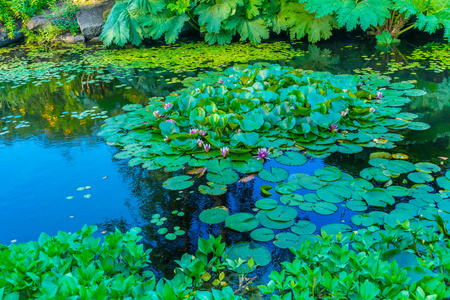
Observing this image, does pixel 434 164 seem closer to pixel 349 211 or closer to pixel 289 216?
pixel 349 211

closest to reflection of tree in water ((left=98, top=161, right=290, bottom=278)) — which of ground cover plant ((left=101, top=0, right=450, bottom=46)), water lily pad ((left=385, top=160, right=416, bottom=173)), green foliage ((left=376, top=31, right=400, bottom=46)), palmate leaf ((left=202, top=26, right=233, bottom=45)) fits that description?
water lily pad ((left=385, top=160, right=416, bottom=173))

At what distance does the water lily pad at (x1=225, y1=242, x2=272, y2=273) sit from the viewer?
1.99 meters

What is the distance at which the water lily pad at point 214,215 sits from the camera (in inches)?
93.4

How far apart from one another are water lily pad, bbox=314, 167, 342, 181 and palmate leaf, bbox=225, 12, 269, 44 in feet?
16.1

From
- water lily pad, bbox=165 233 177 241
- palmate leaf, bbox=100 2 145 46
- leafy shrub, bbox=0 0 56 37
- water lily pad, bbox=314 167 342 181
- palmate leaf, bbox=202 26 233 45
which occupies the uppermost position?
leafy shrub, bbox=0 0 56 37

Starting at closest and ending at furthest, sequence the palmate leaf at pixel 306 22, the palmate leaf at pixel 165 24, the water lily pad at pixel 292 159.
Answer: the water lily pad at pixel 292 159
the palmate leaf at pixel 306 22
the palmate leaf at pixel 165 24

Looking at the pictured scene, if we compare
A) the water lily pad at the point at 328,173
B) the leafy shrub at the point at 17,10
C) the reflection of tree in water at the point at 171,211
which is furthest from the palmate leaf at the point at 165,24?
the water lily pad at the point at 328,173

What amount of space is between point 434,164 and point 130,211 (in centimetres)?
233

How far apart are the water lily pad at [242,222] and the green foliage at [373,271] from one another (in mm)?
541

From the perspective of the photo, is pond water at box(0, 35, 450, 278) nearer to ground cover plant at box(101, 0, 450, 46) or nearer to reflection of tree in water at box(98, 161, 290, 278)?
reflection of tree in water at box(98, 161, 290, 278)

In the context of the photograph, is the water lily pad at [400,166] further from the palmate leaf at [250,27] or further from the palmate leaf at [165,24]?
the palmate leaf at [165,24]

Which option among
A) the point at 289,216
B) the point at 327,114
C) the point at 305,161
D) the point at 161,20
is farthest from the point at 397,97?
the point at 161,20

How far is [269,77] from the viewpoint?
4.45 metres

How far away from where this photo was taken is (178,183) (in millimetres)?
2828
